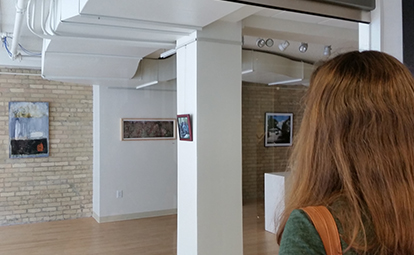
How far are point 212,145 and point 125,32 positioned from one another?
1.12 metres

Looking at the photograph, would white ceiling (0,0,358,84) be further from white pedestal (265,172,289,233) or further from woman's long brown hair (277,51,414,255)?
woman's long brown hair (277,51,414,255)

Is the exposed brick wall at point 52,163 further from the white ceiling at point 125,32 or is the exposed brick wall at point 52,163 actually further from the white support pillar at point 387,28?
the white support pillar at point 387,28

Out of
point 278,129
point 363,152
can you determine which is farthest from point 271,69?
point 363,152

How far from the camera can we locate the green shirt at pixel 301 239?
601mm

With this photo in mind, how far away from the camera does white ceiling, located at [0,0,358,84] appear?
8.06 ft

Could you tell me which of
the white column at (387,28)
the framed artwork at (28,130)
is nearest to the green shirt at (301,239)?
the white column at (387,28)

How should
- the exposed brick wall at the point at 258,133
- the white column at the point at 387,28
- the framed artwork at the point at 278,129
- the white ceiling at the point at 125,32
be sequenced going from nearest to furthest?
the white column at the point at 387,28
the white ceiling at the point at 125,32
the framed artwork at the point at 278,129
the exposed brick wall at the point at 258,133

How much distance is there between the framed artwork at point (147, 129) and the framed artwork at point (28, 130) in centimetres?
88

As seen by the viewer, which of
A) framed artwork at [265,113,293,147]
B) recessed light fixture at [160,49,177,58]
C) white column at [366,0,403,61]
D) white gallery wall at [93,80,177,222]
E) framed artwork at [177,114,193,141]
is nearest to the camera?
white column at [366,0,403,61]

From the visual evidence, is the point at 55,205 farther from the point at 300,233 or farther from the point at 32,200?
the point at 300,233

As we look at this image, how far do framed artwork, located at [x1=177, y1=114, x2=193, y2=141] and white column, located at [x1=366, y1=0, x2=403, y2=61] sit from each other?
1874mm

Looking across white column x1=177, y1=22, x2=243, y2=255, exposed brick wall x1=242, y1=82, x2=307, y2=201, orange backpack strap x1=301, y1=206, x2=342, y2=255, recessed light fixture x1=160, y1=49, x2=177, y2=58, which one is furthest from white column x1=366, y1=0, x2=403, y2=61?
recessed light fixture x1=160, y1=49, x2=177, y2=58

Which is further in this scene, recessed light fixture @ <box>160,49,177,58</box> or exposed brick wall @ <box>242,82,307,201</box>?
recessed light fixture @ <box>160,49,177,58</box>

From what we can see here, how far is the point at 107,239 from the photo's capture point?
123 inches
